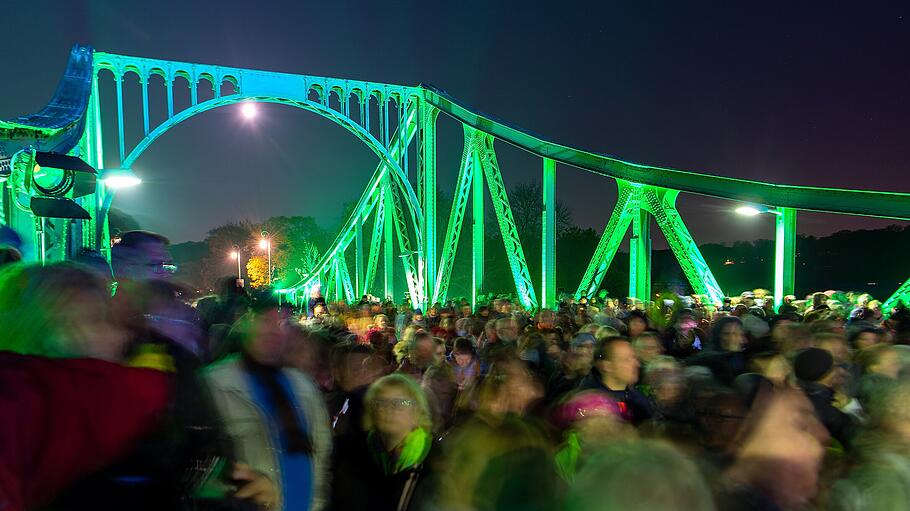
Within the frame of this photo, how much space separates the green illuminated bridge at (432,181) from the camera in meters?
9.69

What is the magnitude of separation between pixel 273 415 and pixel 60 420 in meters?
1.68

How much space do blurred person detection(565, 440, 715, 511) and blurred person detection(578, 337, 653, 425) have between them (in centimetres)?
210

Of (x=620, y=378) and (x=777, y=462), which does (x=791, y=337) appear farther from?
(x=777, y=462)

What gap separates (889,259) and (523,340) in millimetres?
58187

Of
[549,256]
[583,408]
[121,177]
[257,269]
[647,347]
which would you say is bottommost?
[257,269]

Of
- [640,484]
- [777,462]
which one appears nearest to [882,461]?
[777,462]

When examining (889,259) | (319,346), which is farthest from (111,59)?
(889,259)

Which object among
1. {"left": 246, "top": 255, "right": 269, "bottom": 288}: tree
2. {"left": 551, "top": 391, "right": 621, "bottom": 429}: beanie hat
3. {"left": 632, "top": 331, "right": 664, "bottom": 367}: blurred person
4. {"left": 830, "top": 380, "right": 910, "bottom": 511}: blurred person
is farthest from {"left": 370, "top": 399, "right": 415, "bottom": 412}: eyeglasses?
{"left": 246, "top": 255, "right": 269, "bottom": 288}: tree

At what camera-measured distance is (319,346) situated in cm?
494

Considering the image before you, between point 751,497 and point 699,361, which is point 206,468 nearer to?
point 751,497

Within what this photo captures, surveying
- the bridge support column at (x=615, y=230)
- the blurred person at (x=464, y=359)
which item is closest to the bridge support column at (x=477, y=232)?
the bridge support column at (x=615, y=230)

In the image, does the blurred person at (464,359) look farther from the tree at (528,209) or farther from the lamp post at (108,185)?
the tree at (528,209)

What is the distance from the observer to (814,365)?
13.0ft

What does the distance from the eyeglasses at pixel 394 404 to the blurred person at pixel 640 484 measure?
4.52ft
